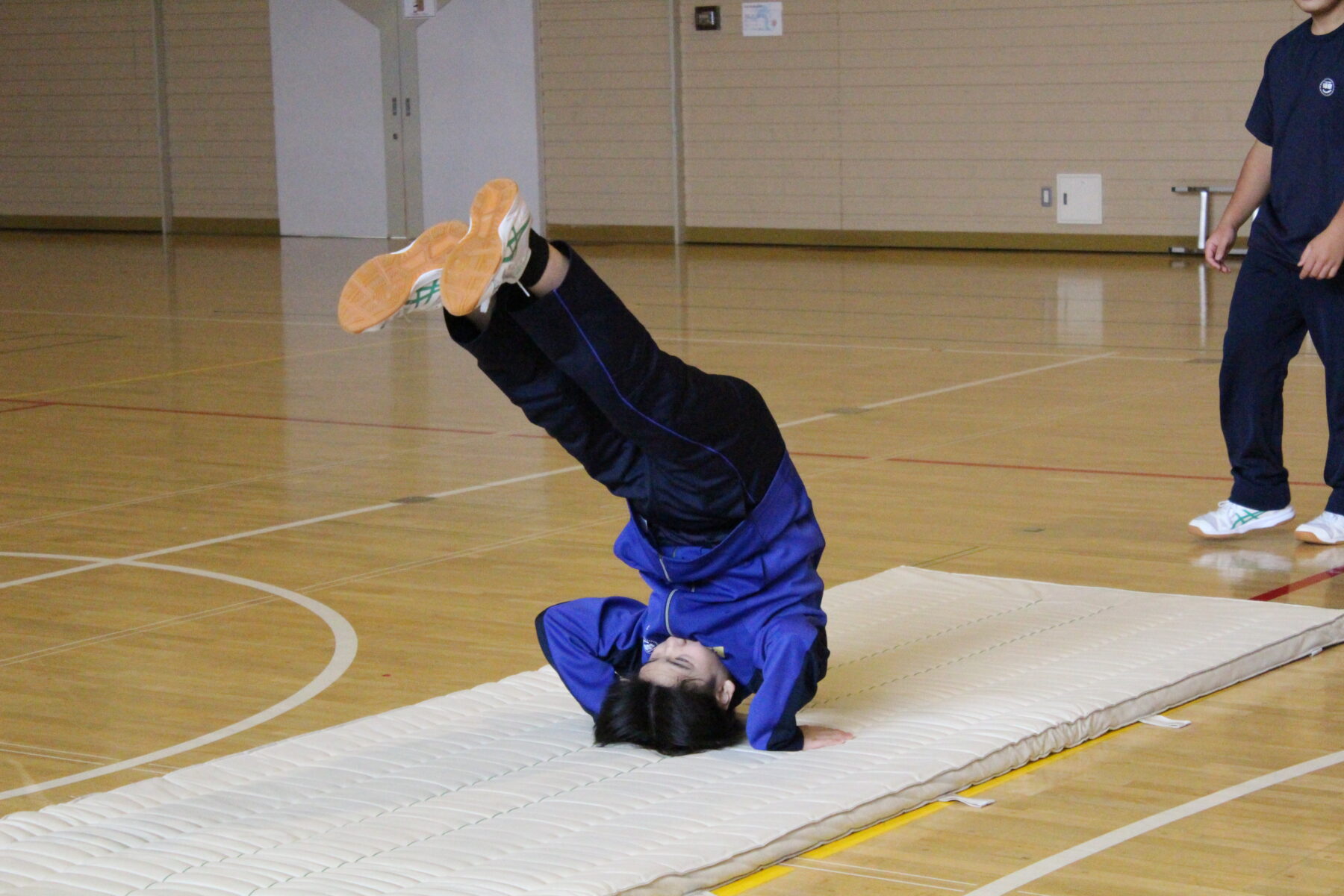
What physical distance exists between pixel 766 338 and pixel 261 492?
3.84 m

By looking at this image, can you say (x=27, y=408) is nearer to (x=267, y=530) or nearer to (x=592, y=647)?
(x=267, y=530)

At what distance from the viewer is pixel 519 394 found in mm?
2992

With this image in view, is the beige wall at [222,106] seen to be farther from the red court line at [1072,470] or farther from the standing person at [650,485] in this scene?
the standing person at [650,485]

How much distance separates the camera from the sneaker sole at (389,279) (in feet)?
9.06

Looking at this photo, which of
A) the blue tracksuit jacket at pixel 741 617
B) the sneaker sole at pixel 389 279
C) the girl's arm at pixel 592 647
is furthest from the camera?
the girl's arm at pixel 592 647

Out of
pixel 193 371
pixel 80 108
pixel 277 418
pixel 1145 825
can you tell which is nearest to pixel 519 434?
pixel 277 418

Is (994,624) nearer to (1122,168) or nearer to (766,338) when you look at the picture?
(766,338)

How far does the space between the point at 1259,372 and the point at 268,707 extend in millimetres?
2567

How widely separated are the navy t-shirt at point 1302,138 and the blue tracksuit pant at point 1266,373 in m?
0.08

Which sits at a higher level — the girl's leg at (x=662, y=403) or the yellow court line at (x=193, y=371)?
the girl's leg at (x=662, y=403)

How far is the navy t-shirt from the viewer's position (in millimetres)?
4242

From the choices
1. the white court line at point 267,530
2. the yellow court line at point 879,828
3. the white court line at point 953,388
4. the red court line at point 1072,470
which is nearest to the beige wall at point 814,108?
the white court line at point 953,388

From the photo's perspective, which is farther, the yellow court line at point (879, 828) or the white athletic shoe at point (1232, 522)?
the white athletic shoe at point (1232, 522)

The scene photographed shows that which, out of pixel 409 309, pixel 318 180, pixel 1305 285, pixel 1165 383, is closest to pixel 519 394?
pixel 409 309
